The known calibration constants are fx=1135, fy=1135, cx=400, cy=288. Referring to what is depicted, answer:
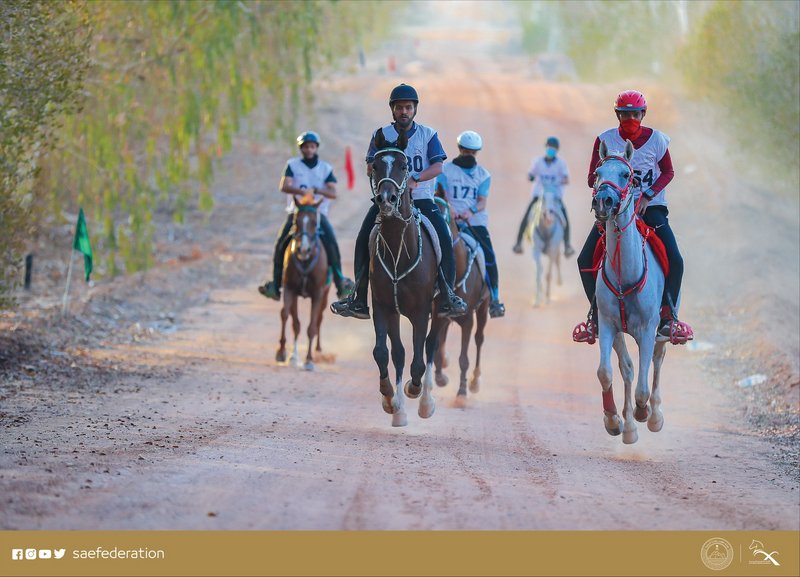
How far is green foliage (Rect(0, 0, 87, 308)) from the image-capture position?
1473 centimetres

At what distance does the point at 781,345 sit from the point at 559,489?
9.84m

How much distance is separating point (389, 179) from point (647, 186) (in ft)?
9.29

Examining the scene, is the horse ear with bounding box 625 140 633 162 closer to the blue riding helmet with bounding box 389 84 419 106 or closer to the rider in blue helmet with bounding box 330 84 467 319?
the rider in blue helmet with bounding box 330 84 467 319

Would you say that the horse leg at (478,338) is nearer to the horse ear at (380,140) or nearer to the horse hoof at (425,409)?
the horse hoof at (425,409)

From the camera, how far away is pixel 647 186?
39.1ft

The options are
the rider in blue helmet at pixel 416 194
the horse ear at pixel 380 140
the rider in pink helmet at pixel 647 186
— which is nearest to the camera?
the horse ear at pixel 380 140

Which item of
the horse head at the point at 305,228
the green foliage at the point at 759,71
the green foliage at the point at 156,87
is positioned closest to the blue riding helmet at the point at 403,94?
the horse head at the point at 305,228

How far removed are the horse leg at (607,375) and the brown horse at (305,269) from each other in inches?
237

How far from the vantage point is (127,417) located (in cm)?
1291

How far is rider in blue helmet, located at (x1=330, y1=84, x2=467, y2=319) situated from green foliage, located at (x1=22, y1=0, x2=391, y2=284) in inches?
333

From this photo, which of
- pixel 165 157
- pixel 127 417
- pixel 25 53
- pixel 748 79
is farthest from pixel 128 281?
pixel 748 79

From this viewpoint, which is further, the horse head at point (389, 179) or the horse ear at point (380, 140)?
the horse ear at point (380, 140)

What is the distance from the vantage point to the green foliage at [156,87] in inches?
802

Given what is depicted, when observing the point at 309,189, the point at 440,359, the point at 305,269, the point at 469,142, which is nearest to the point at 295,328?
the point at 305,269
